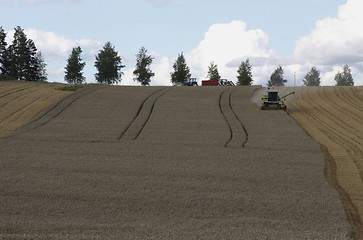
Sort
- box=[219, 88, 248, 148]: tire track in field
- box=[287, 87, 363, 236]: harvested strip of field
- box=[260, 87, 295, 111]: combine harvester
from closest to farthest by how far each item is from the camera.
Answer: box=[287, 87, 363, 236]: harvested strip of field, box=[219, 88, 248, 148]: tire track in field, box=[260, 87, 295, 111]: combine harvester

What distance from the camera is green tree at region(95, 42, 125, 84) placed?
97562mm

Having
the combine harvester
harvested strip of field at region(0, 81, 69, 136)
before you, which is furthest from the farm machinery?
harvested strip of field at region(0, 81, 69, 136)

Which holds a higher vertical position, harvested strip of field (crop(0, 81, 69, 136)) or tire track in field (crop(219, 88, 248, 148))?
harvested strip of field (crop(0, 81, 69, 136))

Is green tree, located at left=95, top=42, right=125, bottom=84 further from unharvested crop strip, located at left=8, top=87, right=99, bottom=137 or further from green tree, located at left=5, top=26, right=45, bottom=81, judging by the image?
unharvested crop strip, located at left=8, top=87, right=99, bottom=137

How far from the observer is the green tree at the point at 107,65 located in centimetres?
9756

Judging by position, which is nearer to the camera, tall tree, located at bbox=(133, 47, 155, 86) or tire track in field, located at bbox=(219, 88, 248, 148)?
tire track in field, located at bbox=(219, 88, 248, 148)

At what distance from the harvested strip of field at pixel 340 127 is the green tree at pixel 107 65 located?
44135mm

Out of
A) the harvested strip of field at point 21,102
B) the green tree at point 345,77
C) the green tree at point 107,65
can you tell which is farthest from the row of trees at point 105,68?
the green tree at point 345,77

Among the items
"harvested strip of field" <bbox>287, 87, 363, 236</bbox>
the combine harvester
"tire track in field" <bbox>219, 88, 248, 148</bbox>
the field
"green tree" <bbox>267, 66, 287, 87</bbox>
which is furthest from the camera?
"green tree" <bbox>267, 66, 287, 87</bbox>

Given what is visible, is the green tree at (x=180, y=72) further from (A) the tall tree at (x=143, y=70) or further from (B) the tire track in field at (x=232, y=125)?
(B) the tire track in field at (x=232, y=125)

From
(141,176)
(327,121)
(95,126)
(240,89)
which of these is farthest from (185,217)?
(240,89)

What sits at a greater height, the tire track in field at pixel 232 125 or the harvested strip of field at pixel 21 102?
the harvested strip of field at pixel 21 102

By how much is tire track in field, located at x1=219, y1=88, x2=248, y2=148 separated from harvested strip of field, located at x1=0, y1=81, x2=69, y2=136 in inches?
473

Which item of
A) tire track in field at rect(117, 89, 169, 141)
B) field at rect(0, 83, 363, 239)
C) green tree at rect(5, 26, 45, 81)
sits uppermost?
green tree at rect(5, 26, 45, 81)
